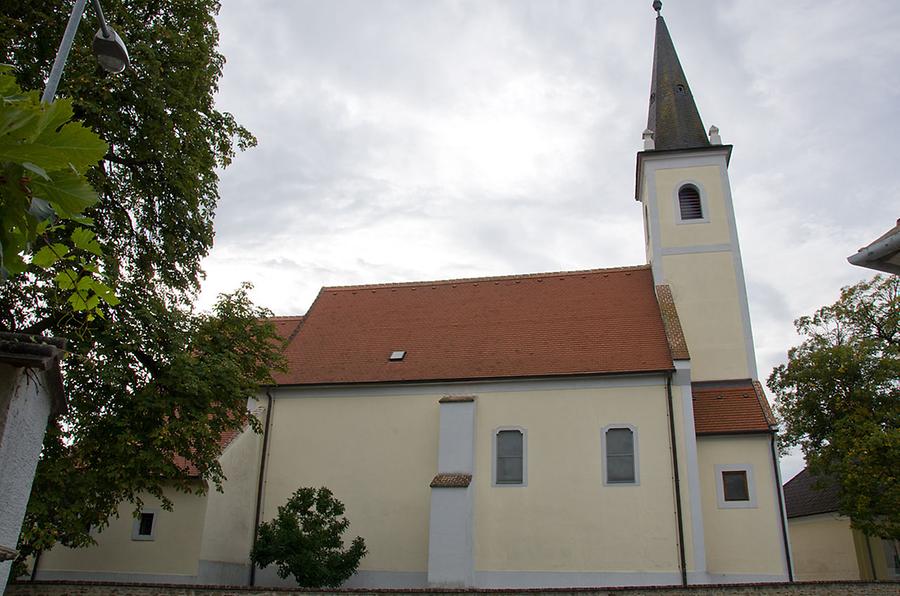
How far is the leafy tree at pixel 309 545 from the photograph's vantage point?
16.7 metres

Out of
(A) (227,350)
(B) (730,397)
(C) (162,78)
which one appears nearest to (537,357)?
(B) (730,397)

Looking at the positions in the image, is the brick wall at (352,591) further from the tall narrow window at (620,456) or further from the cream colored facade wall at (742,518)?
the tall narrow window at (620,456)

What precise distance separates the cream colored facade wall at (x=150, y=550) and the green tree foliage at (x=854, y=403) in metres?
18.2

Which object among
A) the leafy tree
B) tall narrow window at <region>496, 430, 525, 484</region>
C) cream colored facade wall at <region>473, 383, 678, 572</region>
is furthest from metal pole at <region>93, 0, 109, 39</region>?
tall narrow window at <region>496, 430, 525, 484</region>

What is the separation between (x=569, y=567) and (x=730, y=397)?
678 centimetres

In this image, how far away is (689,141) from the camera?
25344mm

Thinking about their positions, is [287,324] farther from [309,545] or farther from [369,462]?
[309,545]

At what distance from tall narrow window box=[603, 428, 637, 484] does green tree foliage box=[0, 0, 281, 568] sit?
30.9 ft

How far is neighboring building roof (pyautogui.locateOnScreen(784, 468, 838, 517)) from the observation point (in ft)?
98.2

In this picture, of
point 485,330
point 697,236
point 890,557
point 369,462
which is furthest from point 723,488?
point 890,557

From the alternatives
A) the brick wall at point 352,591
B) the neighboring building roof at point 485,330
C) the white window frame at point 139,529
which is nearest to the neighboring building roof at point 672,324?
the neighboring building roof at point 485,330

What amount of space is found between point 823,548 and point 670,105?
18.6 meters

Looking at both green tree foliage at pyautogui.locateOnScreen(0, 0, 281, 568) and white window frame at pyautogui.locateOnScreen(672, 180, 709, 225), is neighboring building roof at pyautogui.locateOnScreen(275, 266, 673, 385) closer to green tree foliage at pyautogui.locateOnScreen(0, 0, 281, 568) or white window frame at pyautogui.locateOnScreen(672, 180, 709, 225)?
white window frame at pyautogui.locateOnScreen(672, 180, 709, 225)

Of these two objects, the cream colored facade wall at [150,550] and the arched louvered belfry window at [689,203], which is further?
the arched louvered belfry window at [689,203]
